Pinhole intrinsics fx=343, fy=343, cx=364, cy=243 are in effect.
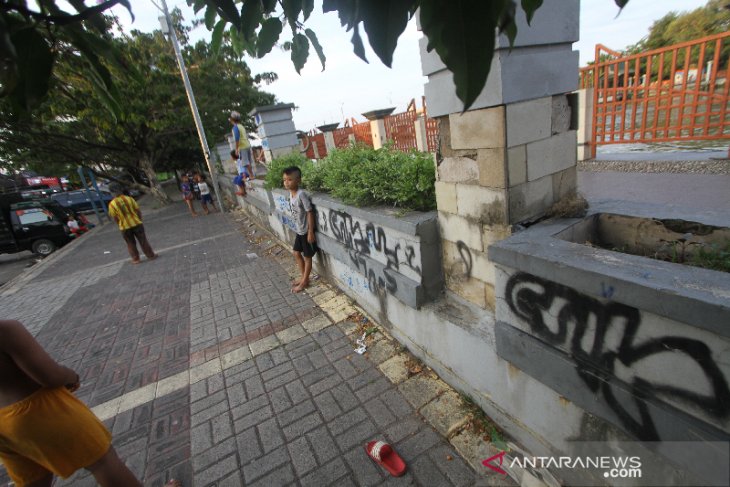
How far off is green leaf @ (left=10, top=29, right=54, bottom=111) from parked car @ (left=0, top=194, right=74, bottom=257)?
14224 mm

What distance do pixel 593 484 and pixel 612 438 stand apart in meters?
0.41

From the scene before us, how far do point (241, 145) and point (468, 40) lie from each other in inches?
375

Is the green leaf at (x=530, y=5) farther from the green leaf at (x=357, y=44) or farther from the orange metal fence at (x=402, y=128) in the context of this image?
the orange metal fence at (x=402, y=128)

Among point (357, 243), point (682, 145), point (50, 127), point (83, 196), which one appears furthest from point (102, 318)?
point (83, 196)

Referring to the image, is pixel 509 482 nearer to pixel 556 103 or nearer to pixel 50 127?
pixel 556 103

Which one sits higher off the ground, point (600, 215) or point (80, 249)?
point (600, 215)

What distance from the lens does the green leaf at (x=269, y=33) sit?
123 centimetres

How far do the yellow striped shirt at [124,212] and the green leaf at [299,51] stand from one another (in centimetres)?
771

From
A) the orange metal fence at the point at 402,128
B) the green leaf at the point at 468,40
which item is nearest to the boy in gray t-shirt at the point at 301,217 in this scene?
the green leaf at the point at 468,40

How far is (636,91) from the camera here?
21.4 feet

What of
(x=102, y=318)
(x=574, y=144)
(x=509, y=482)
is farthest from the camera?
(x=102, y=318)

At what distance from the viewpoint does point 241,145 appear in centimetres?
914

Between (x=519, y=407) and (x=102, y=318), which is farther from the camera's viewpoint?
(x=102, y=318)

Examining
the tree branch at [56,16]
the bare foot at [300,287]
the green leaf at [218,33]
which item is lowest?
the bare foot at [300,287]
